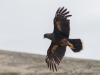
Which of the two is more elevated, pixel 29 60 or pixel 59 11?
pixel 59 11

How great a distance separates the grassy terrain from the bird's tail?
3207cm

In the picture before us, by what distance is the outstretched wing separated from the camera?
24.9 meters

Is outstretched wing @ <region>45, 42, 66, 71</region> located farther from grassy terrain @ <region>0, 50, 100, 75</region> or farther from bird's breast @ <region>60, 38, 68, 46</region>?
grassy terrain @ <region>0, 50, 100, 75</region>

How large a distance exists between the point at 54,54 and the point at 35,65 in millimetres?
36934

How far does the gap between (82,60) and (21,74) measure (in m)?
13.1

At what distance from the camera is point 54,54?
82.9 ft

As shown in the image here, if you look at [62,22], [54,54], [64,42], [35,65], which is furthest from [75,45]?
[35,65]

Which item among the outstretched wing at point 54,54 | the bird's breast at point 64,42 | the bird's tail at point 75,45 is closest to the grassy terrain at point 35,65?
the outstretched wing at point 54,54

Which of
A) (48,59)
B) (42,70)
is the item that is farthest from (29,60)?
(48,59)

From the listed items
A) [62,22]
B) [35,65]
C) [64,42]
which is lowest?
[35,65]

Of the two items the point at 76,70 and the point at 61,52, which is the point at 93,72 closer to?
the point at 76,70

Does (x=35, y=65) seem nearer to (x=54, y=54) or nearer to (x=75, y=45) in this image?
(x=54, y=54)

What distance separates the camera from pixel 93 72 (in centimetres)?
5584

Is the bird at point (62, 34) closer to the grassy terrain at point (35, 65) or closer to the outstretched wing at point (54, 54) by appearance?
the outstretched wing at point (54, 54)
